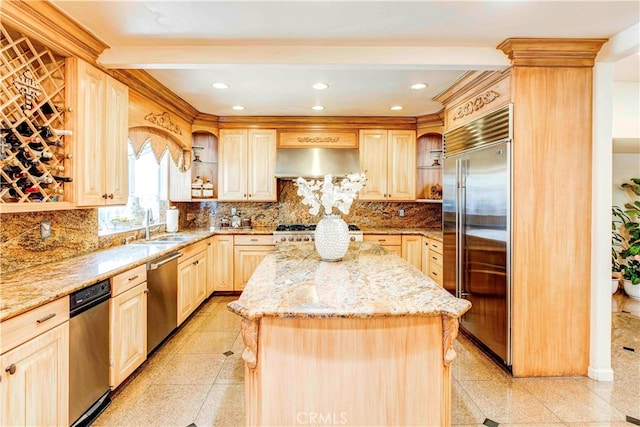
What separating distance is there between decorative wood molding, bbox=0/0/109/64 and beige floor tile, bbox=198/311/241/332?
2628mm

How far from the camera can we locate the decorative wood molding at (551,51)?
2.40 meters

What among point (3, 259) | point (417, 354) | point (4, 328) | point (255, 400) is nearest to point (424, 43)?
point (417, 354)

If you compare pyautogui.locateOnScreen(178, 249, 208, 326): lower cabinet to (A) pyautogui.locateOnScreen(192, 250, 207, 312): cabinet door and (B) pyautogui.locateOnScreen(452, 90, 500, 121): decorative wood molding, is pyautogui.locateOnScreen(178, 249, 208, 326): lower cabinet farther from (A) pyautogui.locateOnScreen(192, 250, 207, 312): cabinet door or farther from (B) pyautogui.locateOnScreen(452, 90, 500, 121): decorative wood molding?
(B) pyautogui.locateOnScreen(452, 90, 500, 121): decorative wood molding

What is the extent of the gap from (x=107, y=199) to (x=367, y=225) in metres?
3.56

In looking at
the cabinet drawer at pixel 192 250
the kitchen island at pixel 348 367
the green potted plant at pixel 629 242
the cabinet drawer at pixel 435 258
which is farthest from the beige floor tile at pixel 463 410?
the green potted plant at pixel 629 242

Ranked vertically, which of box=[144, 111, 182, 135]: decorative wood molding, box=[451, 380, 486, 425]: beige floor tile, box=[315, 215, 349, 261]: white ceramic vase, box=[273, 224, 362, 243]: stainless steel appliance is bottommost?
box=[451, 380, 486, 425]: beige floor tile

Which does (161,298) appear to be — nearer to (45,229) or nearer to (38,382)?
(45,229)

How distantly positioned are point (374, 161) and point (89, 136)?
343 centimetres

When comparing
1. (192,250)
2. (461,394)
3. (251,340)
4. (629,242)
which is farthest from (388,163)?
(251,340)

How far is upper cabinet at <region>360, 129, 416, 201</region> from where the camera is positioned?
479cm

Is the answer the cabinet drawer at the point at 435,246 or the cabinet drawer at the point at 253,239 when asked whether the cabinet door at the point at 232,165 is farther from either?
the cabinet drawer at the point at 435,246

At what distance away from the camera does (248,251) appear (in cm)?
458

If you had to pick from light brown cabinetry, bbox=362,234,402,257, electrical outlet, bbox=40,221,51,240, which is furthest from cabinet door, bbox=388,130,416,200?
electrical outlet, bbox=40,221,51,240

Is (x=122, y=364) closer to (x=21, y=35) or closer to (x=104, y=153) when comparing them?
(x=104, y=153)
